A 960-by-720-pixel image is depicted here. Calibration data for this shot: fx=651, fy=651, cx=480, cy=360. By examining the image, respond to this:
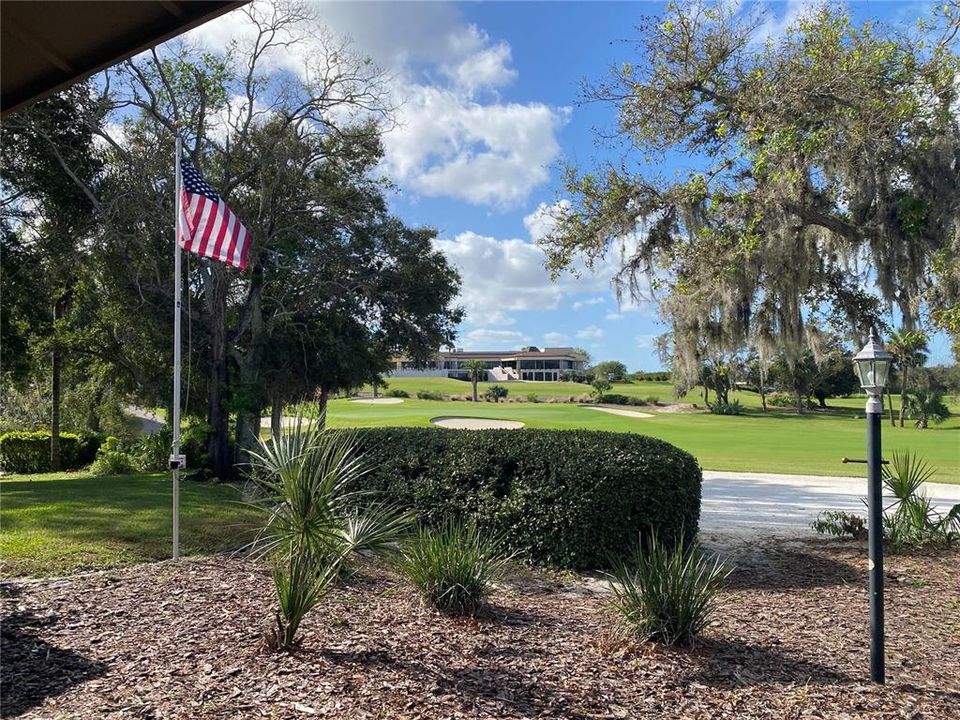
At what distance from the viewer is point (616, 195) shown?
8.48 metres

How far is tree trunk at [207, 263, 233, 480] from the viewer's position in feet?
47.9

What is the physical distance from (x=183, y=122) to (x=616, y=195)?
33.9 ft

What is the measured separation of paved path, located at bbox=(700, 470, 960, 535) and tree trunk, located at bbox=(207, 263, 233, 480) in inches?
412

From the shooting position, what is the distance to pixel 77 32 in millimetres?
3926

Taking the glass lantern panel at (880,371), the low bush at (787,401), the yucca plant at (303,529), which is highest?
the glass lantern panel at (880,371)

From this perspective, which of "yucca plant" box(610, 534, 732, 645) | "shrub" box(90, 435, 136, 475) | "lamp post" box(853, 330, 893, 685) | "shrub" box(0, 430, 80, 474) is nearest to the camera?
"lamp post" box(853, 330, 893, 685)

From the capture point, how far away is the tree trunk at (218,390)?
47.9 feet

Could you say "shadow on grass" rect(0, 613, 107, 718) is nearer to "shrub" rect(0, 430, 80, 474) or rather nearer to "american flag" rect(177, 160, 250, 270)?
"american flag" rect(177, 160, 250, 270)

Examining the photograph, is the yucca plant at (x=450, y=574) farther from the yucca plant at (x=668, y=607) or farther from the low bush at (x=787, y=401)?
the low bush at (x=787, y=401)

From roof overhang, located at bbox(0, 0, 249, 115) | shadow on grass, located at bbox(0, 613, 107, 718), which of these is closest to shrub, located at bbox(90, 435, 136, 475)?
shadow on grass, located at bbox(0, 613, 107, 718)

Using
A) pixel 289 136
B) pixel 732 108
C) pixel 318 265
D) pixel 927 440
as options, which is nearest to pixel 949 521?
pixel 732 108

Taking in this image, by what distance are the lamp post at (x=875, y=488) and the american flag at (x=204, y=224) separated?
21.2ft

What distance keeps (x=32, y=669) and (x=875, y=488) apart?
5.18m

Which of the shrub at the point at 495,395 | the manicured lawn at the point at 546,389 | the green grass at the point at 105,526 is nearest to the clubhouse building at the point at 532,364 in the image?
the manicured lawn at the point at 546,389
